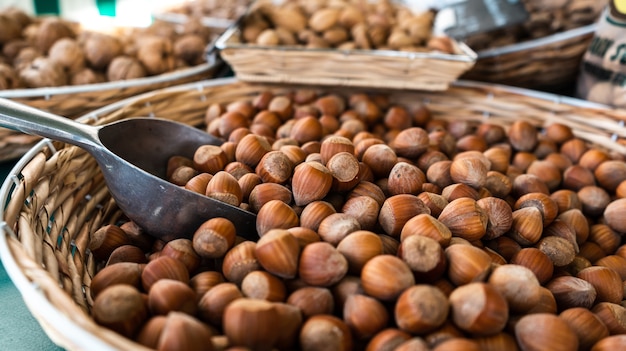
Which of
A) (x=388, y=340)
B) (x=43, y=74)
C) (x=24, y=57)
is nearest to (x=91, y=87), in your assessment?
(x=43, y=74)

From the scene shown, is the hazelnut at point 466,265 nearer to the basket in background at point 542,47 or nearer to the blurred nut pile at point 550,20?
the basket in background at point 542,47

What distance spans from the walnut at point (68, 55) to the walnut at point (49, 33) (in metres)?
0.10

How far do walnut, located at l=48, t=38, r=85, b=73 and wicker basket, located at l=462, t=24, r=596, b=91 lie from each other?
159 centimetres

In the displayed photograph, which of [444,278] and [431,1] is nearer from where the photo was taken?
[444,278]

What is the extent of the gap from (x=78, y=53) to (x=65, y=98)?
52cm

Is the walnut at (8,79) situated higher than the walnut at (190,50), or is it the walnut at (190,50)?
the walnut at (8,79)

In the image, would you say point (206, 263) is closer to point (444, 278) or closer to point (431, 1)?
point (444, 278)

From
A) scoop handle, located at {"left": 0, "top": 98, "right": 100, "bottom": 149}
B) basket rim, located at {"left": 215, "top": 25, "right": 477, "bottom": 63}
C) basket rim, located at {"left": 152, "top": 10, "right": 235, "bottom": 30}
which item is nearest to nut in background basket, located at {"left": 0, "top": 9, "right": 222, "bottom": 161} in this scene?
basket rim, located at {"left": 152, "top": 10, "right": 235, "bottom": 30}

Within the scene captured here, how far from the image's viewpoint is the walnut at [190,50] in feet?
7.18

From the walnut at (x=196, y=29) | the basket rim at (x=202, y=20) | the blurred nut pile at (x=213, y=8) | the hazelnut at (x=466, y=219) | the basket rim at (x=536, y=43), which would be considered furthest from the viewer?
the blurred nut pile at (x=213, y=8)

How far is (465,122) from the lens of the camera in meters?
1.70

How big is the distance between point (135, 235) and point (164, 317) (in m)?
0.37

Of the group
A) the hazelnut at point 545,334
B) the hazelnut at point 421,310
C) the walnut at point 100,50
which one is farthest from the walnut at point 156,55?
the hazelnut at point 545,334

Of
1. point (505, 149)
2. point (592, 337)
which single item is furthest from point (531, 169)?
point (592, 337)
